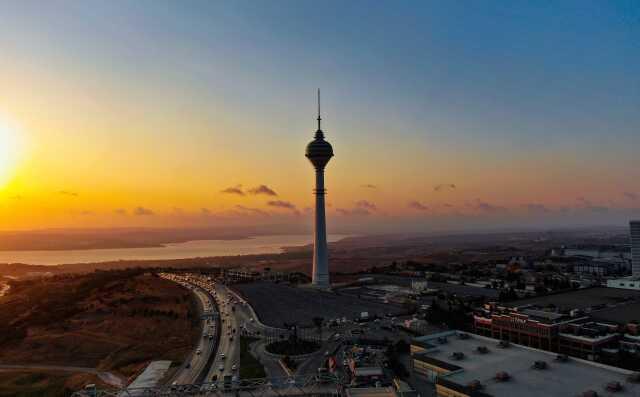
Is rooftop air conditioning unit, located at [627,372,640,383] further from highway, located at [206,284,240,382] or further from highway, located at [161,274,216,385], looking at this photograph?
highway, located at [161,274,216,385]

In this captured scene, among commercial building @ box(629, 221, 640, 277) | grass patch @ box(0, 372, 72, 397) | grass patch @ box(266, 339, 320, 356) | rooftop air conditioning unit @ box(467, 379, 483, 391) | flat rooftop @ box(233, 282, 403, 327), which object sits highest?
commercial building @ box(629, 221, 640, 277)

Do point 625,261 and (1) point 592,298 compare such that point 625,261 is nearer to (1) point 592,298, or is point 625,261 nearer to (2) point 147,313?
(1) point 592,298

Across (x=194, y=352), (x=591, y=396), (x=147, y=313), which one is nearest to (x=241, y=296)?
(x=147, y=313)

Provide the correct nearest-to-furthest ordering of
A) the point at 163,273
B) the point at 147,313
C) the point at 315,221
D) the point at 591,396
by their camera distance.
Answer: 1. the point at 591,396
2. the point at 147,313
3. the point at 315,221
4. the point at 163,273

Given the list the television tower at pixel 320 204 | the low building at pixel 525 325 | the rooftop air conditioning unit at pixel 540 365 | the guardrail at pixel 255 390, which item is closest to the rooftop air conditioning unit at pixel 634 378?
the rooftop air conditioning unit at pixel 540 365

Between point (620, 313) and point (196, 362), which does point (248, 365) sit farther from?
point (620, 313)

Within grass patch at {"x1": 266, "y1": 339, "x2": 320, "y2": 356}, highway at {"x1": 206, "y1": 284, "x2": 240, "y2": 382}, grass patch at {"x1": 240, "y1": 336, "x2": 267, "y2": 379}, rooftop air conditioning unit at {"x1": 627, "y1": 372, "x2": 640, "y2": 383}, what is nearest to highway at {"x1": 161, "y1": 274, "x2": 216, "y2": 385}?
highway at {"x1": 206, "y1": 284, "x2": 240, "y2": 382}
